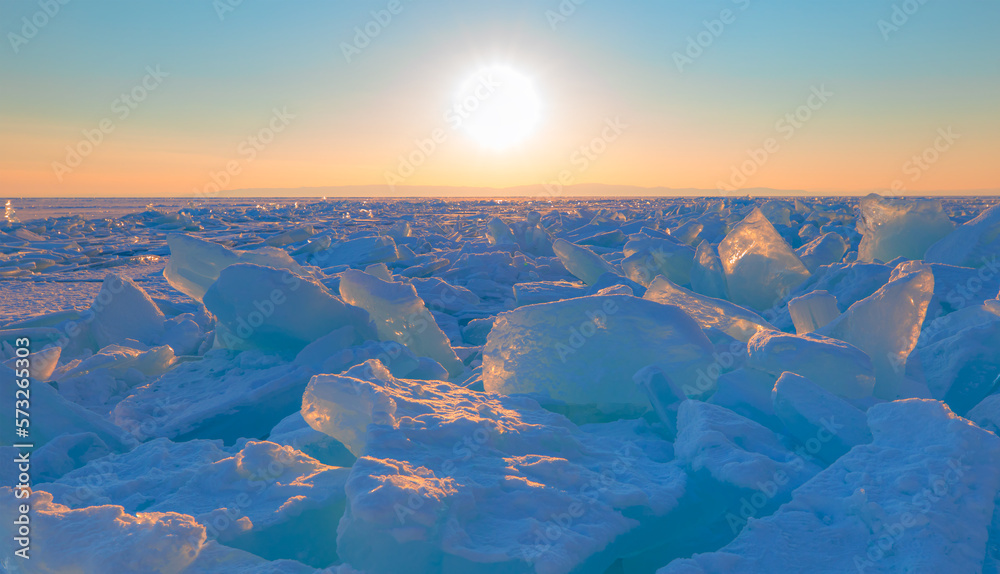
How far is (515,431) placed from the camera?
65.5 inches

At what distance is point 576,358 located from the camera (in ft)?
7.16

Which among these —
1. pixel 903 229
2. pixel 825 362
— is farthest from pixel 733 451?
pixel 903 229

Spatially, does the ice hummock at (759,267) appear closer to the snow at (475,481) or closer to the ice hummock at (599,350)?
the ice hummock at (599,350)

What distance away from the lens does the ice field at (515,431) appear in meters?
1.20

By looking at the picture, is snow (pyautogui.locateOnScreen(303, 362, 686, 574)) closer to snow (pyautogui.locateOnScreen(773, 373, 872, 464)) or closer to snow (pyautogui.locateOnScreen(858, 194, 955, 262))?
snow (pyautogui.locateOnScreen(773, 373, 872, 464))

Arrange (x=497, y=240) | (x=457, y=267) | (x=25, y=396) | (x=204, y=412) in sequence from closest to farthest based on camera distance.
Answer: (x=25, y=396)
(x=204, y=412)
(x=457, y=267)
(x=497, y=240)

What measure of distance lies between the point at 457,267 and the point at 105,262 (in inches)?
188

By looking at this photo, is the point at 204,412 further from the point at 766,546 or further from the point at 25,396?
the point at 766,546

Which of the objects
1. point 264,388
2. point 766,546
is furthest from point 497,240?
point 766,546

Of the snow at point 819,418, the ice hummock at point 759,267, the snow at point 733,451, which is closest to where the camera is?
the snow at point 733,451

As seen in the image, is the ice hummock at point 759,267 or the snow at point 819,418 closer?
the snow at point 819,418

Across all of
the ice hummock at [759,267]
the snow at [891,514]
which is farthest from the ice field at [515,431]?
the ice hummock at [759,267]

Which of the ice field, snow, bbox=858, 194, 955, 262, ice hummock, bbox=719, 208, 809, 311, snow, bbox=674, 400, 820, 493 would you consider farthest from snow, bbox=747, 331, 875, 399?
snow, bbox=858, 194, 955, 262

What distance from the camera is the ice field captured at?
120cm
